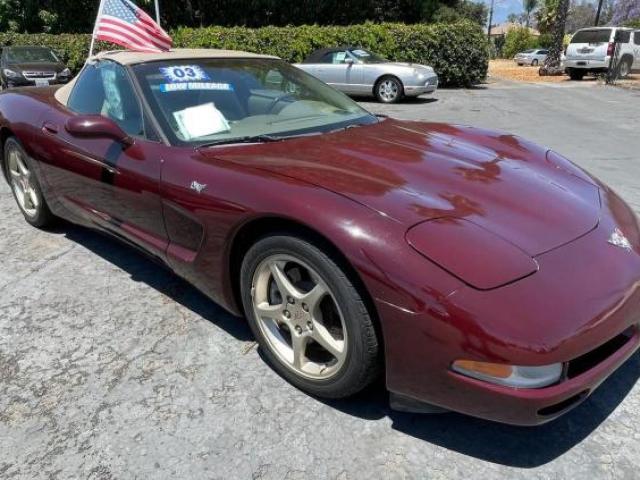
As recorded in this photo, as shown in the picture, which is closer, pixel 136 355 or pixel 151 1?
pixel 136 355

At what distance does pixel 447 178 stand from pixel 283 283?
0.84m

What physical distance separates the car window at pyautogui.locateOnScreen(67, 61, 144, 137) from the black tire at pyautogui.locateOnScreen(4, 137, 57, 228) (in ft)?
1.91

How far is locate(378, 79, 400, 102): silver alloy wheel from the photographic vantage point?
13.0m

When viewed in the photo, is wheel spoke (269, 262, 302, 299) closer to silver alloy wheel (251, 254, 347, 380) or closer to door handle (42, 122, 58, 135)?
silver alloy wheel (251, 254, 347, 380)

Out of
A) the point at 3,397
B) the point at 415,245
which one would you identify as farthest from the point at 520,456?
the point at 3,397

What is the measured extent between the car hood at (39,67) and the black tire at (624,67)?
1672cm

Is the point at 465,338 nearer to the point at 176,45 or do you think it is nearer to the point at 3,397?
the point at 3,397

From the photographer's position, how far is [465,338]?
1.75 meters

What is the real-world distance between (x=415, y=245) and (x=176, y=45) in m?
18.3

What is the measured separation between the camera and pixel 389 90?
13.1 meters

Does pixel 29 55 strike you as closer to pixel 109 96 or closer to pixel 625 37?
pixel 109 96

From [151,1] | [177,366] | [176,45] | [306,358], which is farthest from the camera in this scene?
[151,1]

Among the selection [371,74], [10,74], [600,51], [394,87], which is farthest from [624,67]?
[10,74]

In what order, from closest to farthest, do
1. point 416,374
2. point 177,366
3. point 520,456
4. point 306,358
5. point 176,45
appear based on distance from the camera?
point 416,374 → point 520,456 → point 306,358 → point 177,366 → point 176,45
